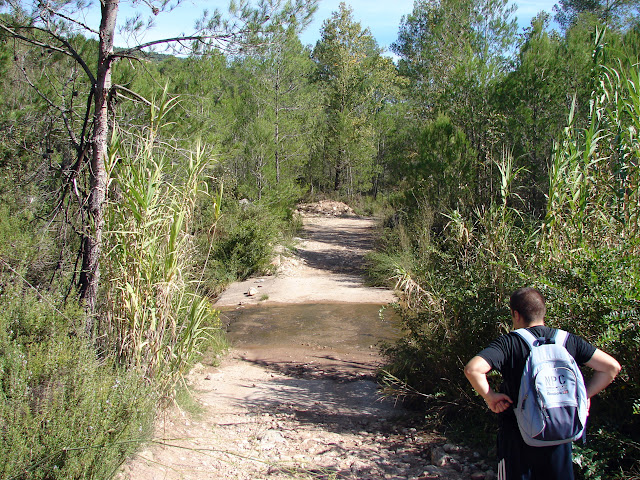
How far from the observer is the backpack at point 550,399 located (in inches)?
87.1

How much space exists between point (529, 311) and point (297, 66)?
1926 cm

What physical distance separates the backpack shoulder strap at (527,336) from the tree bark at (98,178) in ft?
10.1

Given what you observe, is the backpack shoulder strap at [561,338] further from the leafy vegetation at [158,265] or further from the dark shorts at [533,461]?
the leafy vegetation at [158,265]

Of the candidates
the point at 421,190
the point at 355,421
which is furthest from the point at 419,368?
the point at 421,190

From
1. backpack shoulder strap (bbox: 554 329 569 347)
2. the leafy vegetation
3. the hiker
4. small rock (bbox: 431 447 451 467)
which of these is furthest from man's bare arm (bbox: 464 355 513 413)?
small rock (bbox: 431 447 451 467)

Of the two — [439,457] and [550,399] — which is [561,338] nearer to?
[550,399]

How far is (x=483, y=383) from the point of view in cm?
229

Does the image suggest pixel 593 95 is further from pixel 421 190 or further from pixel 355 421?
pixel 421 190

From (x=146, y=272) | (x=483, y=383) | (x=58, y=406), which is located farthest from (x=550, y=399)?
(x=146, y=272)

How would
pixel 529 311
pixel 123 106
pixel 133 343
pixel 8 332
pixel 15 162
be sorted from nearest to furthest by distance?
pixel 529 311
pixel 8 332
pixel 133 343
pixel 15 162
pixel 123 106

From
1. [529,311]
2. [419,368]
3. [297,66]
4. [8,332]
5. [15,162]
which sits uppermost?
[297,66]

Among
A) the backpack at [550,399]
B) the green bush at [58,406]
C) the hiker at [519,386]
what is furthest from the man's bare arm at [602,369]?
the green bush at [58,406]

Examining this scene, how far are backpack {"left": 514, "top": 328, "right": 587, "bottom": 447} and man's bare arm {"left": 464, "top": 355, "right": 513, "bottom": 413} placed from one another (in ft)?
0.22

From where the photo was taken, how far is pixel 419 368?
4.82 meters
